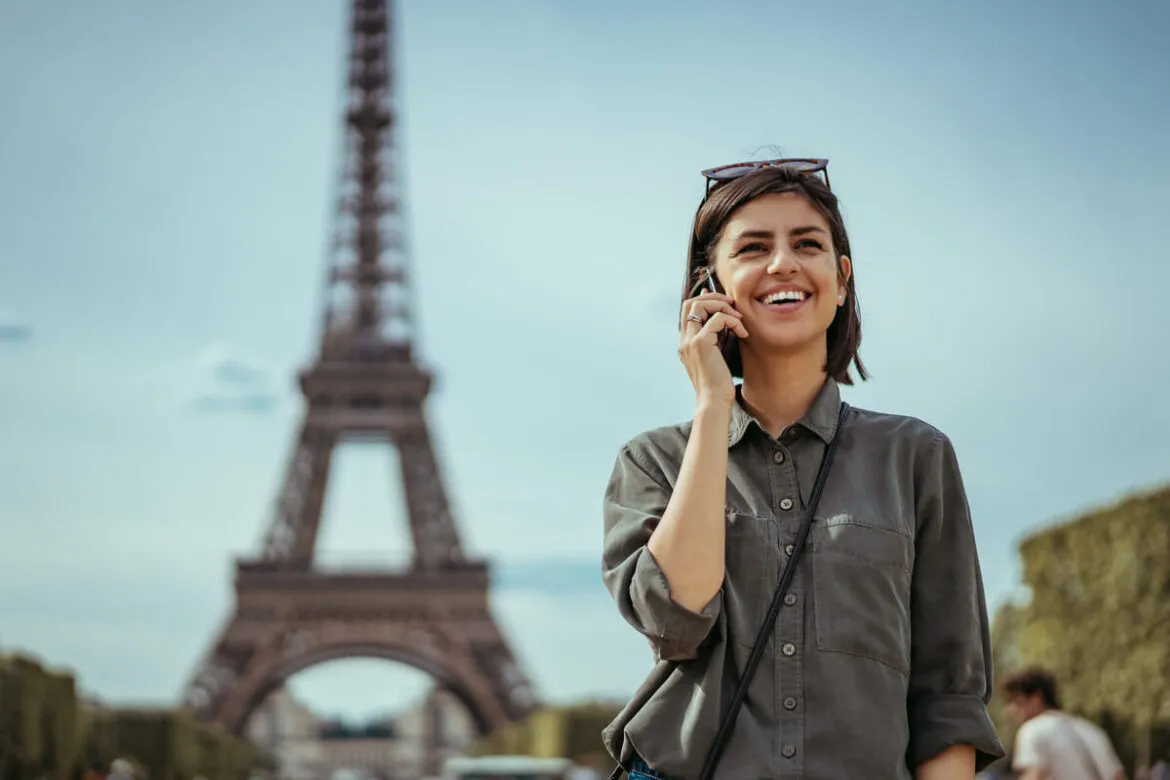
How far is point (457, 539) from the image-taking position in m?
51.3

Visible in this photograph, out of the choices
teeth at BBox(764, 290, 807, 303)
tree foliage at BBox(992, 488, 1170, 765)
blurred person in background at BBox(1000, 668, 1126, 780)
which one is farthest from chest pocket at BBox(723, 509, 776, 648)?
tree foliage at BBox(992, 488, 1170, 765)

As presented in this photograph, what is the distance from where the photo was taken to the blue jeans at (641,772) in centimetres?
276

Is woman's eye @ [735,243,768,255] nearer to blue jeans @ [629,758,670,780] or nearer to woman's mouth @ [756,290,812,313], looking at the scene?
woman's mouth @ [756,290,812,313]

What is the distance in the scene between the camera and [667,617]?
2678 millimetres

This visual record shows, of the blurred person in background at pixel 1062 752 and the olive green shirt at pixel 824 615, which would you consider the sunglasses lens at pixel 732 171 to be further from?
the blurred person in background at pixel 1062 752

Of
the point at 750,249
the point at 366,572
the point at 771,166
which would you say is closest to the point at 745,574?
the point at 750,249

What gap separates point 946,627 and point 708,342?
604 millimetres

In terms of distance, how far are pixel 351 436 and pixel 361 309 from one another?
394 centimetres

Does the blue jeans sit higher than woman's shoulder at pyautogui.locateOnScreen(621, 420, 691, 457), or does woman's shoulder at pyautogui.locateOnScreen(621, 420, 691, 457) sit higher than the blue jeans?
woman's shoulder at pyautogui.locateOnScreen(621, 420, 691, 457)

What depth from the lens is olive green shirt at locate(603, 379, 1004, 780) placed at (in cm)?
267

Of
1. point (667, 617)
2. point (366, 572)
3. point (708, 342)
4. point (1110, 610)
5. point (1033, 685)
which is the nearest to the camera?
point (667, 617)

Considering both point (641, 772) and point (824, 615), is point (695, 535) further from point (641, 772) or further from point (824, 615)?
point (641, 772)

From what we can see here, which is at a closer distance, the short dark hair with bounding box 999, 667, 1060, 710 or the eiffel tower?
the short dark hair with bounding box 999, 667, 1060, 710

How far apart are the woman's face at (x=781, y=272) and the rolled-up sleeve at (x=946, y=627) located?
30 centimetres
